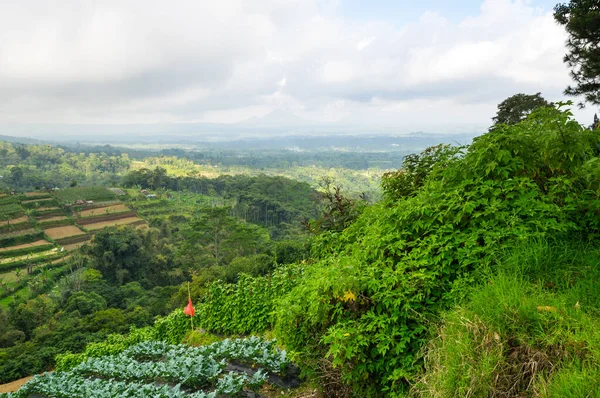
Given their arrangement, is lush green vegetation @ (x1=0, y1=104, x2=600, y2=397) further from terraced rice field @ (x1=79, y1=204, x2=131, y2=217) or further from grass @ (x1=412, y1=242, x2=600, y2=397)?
terraced rice field @ (x1=79, y1=204, x2=131, y2=217)

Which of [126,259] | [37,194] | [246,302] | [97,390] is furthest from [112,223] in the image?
[97,390]

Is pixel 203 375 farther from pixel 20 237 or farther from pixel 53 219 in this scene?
pixel 53 219

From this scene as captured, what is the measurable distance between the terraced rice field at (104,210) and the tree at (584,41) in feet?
175

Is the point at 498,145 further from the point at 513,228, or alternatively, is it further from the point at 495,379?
the point at 495,379

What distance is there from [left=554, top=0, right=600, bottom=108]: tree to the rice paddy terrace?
3795cm

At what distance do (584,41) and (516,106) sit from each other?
765cm

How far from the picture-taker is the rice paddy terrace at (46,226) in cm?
3628

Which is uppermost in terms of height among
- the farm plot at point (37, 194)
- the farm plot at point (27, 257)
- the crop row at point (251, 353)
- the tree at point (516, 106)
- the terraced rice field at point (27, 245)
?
the tree at point (516, 106)

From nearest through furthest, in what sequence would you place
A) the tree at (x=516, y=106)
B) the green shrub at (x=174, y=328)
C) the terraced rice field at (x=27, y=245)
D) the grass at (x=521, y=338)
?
1. the grass at (x=521, y=338)
2. the green shrub at (x=174, y=328)
3. the tree at (x=516, y=106)
4. the terraced rice field at (x=27, y=245)

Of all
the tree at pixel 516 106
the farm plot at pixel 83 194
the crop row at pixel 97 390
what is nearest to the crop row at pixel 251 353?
the crop row at pixel 97 390

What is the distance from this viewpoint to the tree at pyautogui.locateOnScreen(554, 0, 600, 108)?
29.4 ft

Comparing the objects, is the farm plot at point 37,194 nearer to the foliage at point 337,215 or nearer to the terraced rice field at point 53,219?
the terraced rice field at point 53,219

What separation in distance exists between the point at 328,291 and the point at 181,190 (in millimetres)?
73943

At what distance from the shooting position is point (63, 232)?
4631 cm
